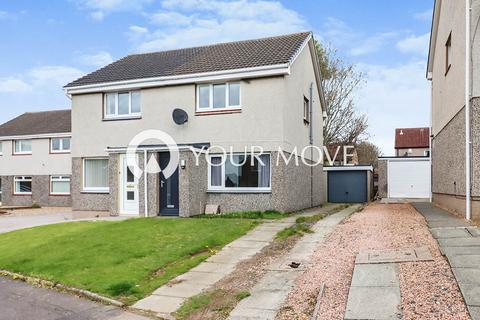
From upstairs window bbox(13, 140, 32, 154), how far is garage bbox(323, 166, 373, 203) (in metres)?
20.7

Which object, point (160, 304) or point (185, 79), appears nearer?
point (160, 304)

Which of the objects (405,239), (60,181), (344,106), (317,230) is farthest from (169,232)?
(344,106)

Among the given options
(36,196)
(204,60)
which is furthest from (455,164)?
(36,196)

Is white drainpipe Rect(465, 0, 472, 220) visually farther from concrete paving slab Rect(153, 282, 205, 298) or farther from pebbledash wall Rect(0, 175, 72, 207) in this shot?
pebbledash wall Rect(0, 175, 72, 207)

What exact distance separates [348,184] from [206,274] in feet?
72.6

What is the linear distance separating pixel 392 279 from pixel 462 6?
9621 millimetres

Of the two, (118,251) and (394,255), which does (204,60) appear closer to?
(118,251)

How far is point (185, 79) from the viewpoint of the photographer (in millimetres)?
16844

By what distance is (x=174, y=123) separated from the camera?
56.5ft

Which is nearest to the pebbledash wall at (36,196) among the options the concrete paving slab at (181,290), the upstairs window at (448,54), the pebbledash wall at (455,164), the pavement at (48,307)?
the pavement at (48,307)

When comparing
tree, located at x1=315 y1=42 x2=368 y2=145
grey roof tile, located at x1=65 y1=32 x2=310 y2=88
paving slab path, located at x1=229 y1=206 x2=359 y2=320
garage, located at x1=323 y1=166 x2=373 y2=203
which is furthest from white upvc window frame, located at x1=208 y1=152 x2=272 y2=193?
tree, located at x1=315 y1=42 x2=368 y2=145

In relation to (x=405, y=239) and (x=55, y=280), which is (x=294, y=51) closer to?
(x=405, y=239)

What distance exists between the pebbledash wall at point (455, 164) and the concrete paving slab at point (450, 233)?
197 cm

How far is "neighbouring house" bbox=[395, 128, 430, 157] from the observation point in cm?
5066
